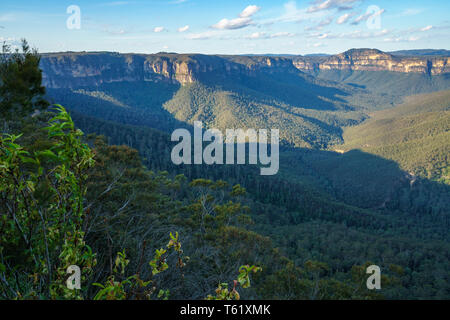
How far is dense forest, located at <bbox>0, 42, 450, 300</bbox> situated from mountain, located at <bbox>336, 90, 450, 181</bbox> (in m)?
0.57

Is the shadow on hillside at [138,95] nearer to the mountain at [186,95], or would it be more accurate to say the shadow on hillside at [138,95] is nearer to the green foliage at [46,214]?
the mountain at [186,95]

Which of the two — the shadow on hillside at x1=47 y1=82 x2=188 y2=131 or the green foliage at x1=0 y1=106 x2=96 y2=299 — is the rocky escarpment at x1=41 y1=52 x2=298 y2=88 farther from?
the green foliage at x1=0 y1=106 x2=96 y2=299

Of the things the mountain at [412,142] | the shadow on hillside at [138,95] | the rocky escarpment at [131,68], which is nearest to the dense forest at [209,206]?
the mountain at [412,142]

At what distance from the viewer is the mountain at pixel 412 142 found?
84188 millimetres

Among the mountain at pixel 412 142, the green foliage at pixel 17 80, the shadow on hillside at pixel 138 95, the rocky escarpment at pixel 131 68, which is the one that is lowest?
the mountain at pixel 412 142

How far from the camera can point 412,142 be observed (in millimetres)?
97062

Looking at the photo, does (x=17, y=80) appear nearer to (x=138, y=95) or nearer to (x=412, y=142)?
(x=412, y=142)

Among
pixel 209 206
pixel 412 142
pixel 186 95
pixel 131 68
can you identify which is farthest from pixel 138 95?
pixel 209 206

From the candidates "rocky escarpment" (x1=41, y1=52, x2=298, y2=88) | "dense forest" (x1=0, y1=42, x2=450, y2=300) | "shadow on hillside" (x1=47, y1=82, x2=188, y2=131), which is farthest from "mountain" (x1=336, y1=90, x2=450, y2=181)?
"rocky escarpment" (x1=41, y1=52, x2=298, y2=88)

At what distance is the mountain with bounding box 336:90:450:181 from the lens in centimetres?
8419

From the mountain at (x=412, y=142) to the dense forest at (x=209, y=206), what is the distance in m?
0.57

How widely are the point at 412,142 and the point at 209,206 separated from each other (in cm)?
10829
